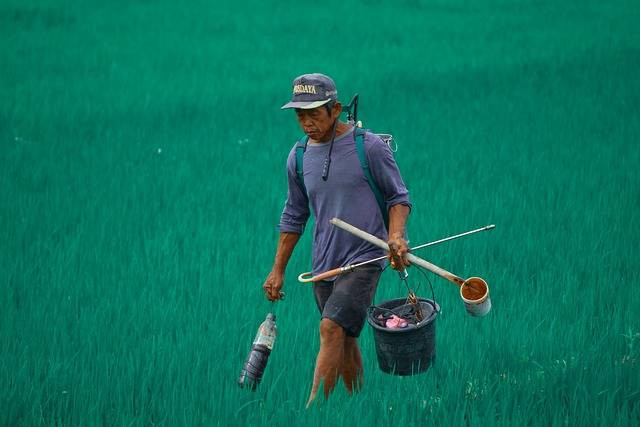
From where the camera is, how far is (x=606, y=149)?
22.7 ft

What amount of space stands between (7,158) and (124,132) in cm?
125

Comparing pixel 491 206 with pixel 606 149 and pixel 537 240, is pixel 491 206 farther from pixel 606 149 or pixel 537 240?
pixel 606 149

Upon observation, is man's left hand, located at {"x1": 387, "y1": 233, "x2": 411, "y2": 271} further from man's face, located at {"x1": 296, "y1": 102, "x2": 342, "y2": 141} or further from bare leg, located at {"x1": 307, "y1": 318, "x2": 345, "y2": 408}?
man's face, located at {"x1": 296, "y1": 102, "x2": 342, "y2": 141}

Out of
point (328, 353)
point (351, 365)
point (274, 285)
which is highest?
point (274, 285)

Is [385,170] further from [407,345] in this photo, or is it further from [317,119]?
[407,345]

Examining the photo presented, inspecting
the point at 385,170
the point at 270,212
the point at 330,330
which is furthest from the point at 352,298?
the point at 270,212

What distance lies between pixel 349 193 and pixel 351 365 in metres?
0.65

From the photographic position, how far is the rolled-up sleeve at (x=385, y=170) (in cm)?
292

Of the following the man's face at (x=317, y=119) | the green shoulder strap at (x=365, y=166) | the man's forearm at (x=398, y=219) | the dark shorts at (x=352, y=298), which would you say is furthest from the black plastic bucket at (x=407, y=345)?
the man's face at (x=317, y=119)

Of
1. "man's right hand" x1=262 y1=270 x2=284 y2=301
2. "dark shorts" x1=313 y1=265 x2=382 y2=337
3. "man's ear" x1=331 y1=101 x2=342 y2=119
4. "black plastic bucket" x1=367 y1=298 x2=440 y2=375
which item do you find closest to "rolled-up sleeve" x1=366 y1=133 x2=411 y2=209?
"man's ear" x1=331 y1=101 x2=342 y2=119

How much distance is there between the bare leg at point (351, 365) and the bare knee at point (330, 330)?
7.3 inches

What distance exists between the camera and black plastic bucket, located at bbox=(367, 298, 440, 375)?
287 cm

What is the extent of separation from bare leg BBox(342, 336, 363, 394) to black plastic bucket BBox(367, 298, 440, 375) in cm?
16

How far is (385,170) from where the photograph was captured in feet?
9.59
